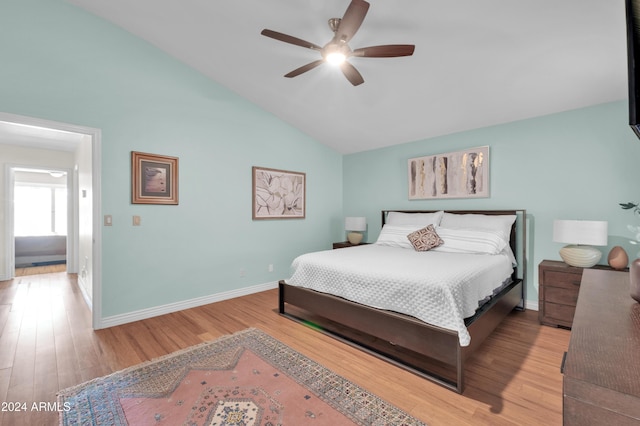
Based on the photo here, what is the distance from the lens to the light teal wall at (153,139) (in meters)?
2.64

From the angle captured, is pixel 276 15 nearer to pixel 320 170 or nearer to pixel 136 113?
pixel 136 113

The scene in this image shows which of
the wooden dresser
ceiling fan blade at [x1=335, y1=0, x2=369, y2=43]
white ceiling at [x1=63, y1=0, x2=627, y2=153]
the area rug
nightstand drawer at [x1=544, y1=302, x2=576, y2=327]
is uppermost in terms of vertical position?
white ceiling at [x1=63, y1=0, x2=627, y2=153]

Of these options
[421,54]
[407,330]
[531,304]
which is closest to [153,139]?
[421,54]

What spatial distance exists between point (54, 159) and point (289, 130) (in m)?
4.41

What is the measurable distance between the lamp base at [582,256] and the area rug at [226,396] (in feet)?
7.98

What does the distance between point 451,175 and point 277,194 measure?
2509mm

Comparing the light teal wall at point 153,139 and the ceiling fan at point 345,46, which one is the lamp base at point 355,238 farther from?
the ceiling fan at point 345,46

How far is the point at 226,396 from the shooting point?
186cm

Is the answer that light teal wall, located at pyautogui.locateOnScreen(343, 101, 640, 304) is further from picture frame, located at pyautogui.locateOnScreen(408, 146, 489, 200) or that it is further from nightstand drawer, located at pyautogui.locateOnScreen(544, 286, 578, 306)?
nightstand drawer, located at pyautogui.locateOnScreen(544, 286, 578, 306)

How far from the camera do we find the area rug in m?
1.66

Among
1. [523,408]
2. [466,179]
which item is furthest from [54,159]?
[523,408]

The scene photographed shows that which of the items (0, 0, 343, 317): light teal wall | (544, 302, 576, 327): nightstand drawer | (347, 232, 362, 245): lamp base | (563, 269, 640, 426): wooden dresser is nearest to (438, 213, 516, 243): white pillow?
(544, 302, 576, 327): nightstand drawer

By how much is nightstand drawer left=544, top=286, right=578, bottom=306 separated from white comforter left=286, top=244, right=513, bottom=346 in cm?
37

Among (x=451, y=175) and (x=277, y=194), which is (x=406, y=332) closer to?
(x=451, y=175)
